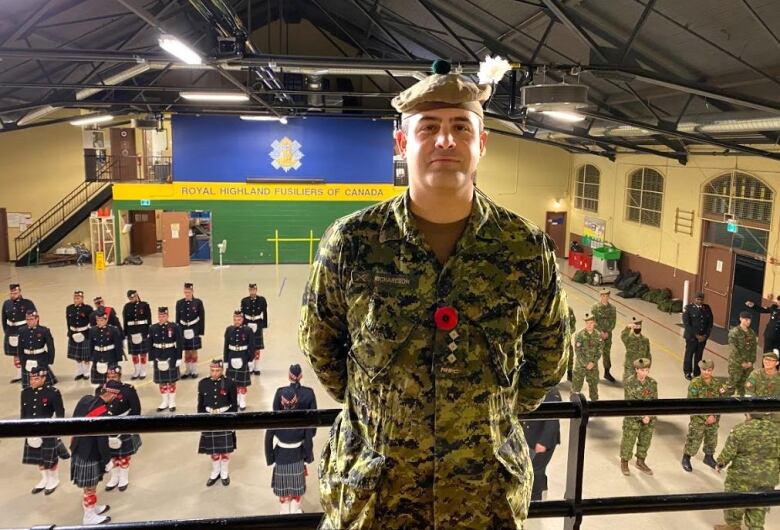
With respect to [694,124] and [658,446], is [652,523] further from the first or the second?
[694,124]

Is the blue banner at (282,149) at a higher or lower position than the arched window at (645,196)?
higher

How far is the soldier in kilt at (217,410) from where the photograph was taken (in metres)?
7.77

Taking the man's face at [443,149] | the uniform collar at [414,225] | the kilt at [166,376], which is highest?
the man's face at [443,149]

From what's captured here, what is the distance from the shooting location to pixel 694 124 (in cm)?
1241

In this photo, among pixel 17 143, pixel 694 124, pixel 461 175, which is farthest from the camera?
pixel 17 143

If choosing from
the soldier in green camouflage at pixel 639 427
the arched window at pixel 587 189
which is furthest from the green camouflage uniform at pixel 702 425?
the arched window at pixel 587 189

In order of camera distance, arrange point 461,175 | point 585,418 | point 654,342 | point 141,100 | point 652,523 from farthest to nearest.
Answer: point 141,100 < point 654,342 < point 652,523 < point 585,418 < point 461,175

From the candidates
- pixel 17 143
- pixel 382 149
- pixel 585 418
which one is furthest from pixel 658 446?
pixel 17 143

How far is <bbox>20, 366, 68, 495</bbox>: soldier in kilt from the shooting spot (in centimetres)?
756

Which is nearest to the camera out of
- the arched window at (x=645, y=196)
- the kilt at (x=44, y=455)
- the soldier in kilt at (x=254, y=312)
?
the kilt at (x=44, y=455)

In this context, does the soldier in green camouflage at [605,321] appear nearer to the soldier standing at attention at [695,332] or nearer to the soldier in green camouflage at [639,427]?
the soldier standing at attention at [695,332]

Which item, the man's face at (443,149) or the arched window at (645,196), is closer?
the man's face at (443,149)

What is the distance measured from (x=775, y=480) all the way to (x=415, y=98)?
6900 mm

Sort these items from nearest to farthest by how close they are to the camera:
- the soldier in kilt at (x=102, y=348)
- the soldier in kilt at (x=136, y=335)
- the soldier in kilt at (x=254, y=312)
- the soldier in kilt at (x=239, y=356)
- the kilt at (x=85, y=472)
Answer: the kilt at (x=85, y=472) < the soldier in kilt at (x=239, y=356) < the soldier in kilt at (x=102, y=348) < the soldier in kilt at (x=136, y=335) < the soldier in kilt at (x=254, y=312)
